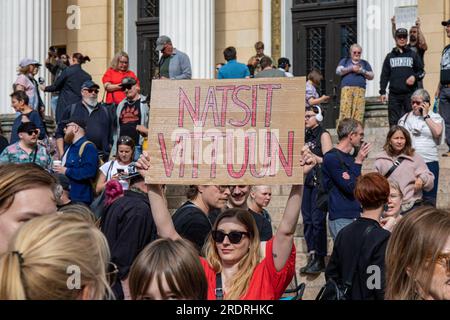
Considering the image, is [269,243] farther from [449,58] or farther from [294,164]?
[449,58]

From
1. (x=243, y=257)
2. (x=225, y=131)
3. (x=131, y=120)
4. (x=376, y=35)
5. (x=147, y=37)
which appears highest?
(x=147, y=37)

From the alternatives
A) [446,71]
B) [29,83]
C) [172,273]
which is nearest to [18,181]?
[172,273]

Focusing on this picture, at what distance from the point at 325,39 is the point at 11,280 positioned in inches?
666

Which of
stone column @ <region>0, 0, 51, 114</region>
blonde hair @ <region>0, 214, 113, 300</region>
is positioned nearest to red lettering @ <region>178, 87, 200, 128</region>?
blonde hair @ <region>0, 214, 113, 300</region>

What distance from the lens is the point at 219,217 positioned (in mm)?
5426

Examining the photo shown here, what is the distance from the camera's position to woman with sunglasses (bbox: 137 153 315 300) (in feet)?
17.0

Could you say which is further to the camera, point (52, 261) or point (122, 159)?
point (122, 159)

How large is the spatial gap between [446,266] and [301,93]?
1761 mm

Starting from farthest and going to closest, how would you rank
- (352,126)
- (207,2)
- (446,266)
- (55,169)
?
(207,2), (55,169), (352,126), (446,266)

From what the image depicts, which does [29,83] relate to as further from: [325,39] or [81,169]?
[325,39]

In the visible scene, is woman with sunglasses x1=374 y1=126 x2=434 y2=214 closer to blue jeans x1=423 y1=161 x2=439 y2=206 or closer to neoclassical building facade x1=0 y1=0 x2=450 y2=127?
blue jeans x1=423 y1=161 x2=439 y2=206

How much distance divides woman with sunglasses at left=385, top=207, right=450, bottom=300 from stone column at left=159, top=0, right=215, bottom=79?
14.2 metres
